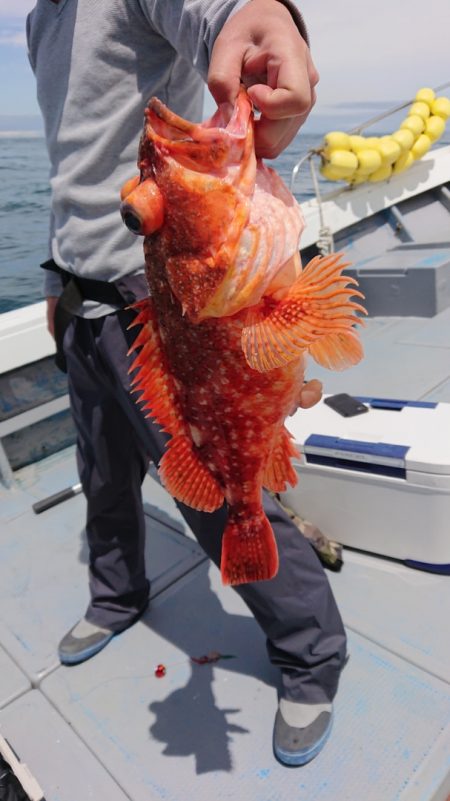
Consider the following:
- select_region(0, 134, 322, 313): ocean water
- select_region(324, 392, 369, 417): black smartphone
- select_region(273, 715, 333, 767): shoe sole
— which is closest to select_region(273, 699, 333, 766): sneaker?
select_region(273, 715, 333, 767): shoe sole

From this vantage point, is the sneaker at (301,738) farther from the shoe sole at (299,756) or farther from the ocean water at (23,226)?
the ocean water at (23,226)

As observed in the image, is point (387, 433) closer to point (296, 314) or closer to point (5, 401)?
point (296, 314)

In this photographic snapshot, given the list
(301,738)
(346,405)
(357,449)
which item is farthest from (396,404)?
(301,738)

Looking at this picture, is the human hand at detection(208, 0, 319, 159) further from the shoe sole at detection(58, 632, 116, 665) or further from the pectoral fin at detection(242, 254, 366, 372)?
the shoe sole at detection(58, 632, 116, 665)

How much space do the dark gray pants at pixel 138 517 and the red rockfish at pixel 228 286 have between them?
56cm

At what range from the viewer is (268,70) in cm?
101

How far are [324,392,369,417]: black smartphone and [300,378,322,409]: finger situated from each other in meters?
1.36

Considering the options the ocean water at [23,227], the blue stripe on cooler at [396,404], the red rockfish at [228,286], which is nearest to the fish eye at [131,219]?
the red rockfish at [228,286]

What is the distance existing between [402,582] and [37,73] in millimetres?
2234

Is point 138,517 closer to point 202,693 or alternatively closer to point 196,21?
point 202,693

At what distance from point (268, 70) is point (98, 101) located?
2.51 feet

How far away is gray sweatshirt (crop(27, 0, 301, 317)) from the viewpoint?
1541mm

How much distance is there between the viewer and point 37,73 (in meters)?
1.74

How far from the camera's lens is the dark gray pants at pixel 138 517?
→ 5.87 ft
